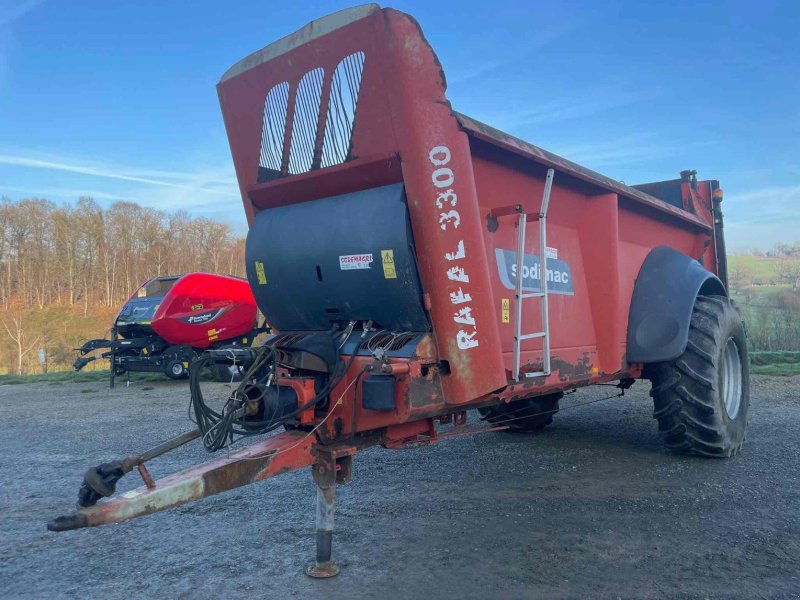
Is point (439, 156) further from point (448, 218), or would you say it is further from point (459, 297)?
point (459, 297)

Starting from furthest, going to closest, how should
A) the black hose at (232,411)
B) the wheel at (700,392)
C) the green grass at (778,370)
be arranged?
the green grass at (778,370) < the wheel at (700,392) < the black hose at (232,411)

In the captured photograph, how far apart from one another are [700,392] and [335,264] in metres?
3.30

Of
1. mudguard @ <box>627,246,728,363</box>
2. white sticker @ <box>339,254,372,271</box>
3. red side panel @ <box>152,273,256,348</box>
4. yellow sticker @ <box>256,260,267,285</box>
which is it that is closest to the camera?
white sticker @ <box>339,254,372,271</box>

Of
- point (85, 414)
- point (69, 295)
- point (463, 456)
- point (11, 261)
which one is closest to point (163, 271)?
point (69, 295)

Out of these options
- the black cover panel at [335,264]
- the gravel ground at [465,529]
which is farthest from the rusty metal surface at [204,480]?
the black cover panel at [335,264]

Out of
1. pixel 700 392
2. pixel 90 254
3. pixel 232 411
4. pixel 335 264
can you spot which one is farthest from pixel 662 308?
pixel 90 254

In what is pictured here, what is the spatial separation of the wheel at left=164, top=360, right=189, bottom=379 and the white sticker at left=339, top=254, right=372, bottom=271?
30.0ft

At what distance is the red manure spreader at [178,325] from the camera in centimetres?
1181

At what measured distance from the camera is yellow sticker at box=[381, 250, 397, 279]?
11.2 feet

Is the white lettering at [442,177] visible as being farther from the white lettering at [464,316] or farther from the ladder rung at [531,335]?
the ladder rung at [531,335]

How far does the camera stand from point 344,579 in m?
3.30

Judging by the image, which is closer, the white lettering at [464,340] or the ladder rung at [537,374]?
the white lettering at [464,340]

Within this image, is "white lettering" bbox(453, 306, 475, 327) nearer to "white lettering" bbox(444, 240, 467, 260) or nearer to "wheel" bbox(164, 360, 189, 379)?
"white lettering" bbox(444, 240, 467, 260)

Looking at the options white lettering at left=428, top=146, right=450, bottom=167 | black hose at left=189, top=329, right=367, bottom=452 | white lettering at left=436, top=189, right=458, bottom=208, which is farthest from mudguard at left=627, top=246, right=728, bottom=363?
black hose at left=189, top=329, right=367, bottom=452
